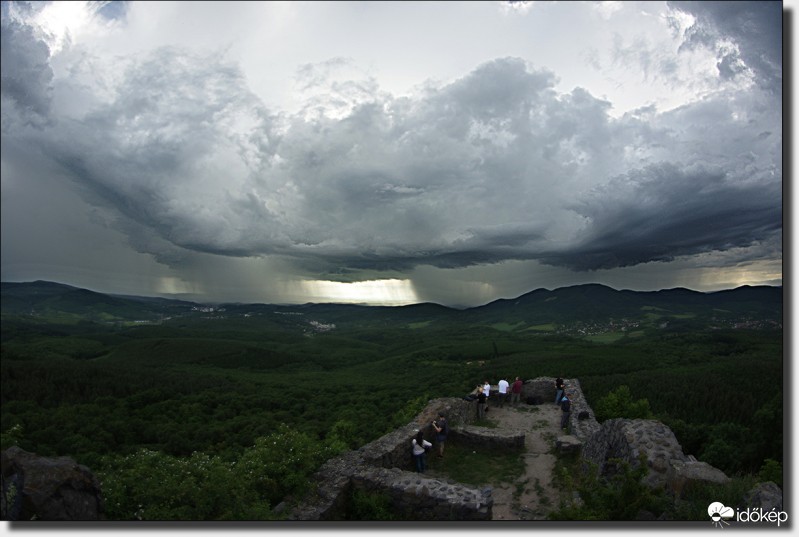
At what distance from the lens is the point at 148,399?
48.8 m

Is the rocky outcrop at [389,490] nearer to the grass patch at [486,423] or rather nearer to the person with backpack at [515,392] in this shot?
the grass patch at [486,423]

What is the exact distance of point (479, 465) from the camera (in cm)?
1030

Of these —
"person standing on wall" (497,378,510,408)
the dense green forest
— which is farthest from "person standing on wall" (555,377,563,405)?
the dense green forest

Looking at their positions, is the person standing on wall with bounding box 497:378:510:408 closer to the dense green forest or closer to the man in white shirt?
the man in white shirt

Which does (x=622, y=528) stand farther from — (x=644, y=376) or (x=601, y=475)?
(x=644, y=376)

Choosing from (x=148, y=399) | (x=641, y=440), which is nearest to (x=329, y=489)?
(x=641, y=440)

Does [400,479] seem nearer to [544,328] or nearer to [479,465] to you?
[479,465]

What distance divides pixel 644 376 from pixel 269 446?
1413 inches

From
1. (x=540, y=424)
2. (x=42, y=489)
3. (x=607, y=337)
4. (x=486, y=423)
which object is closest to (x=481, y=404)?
(x=486, y=423)

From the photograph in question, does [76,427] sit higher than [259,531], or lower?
lower

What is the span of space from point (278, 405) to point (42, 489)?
43.1 m

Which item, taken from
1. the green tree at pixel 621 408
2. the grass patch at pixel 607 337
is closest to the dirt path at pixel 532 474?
the green tree at pixel 621 408

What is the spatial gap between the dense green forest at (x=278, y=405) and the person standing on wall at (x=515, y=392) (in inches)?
166

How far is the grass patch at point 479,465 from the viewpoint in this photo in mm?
9523
